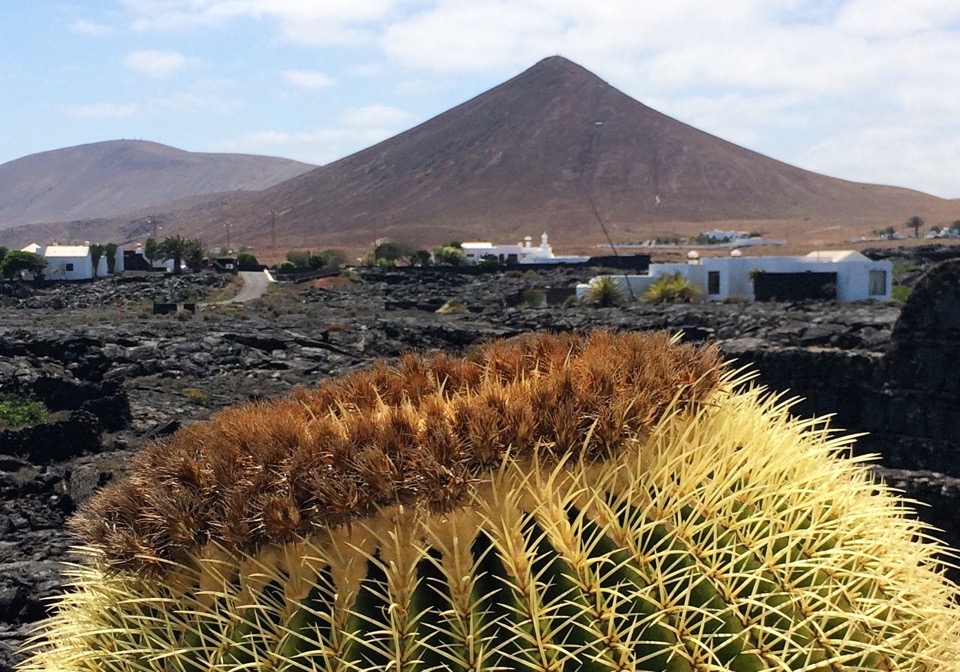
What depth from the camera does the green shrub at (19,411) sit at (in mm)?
19897

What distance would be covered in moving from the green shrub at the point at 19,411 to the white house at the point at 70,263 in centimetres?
6121

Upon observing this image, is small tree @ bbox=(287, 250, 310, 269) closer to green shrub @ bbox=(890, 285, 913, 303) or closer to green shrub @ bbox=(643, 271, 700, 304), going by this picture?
green shrub @ bbox=(643, 271, 700, 304)

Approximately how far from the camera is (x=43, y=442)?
18094mm

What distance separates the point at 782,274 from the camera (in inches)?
2174

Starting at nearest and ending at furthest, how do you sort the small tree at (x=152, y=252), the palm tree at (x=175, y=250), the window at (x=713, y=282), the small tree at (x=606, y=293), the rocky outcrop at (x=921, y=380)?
the rocky outcrop at (x=921, y=380) → the small tree at (x=606, y=293) → the window at (x=713, y=282) → the palm tree at (x=175, y=250) → the small tree at (x=152, y=252)

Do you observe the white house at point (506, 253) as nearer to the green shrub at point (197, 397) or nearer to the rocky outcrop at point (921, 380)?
the rocky outcrop at point (921, 380)

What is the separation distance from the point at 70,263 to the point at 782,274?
56237 mm

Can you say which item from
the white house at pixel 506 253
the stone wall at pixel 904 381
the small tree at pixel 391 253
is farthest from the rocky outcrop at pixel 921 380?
the small tree at pixel 391 253

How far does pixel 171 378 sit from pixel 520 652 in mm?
28126

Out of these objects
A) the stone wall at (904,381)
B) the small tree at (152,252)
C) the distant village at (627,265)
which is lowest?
the stone wall at (904,381)

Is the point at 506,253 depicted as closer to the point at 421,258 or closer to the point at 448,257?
the point at 421,258

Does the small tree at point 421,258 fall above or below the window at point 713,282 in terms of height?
above

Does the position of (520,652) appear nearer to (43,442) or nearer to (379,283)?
(43,442)

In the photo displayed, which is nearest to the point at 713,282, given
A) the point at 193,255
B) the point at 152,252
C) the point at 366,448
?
the point at 193,255
